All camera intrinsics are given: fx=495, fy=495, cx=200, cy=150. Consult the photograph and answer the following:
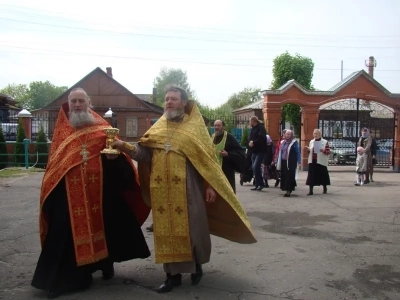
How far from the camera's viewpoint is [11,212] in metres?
9.03

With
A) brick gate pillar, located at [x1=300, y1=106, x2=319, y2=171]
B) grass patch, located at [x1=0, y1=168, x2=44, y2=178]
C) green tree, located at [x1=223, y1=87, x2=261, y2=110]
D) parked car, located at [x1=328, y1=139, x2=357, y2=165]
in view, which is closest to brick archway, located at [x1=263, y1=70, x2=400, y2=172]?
brick gate pillar, located at [x1=300, y1=106, x2=319, y2=171]

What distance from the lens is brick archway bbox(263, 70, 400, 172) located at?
64.3ft

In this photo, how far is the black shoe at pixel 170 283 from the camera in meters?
4.53

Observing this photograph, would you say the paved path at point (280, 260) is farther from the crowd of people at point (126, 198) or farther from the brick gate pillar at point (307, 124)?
the brick gate pillar at point (307, 124)

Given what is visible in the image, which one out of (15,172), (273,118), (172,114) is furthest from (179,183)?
(273,118)

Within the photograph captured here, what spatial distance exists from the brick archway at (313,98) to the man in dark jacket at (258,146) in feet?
24.3

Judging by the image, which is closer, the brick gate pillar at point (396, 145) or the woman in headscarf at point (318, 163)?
the woman in headscarf at point (318, 163)

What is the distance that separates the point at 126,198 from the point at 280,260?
2.03 meters

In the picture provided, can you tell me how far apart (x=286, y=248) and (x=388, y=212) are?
383 centimetres

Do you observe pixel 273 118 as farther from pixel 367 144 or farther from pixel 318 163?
pixel 318 163

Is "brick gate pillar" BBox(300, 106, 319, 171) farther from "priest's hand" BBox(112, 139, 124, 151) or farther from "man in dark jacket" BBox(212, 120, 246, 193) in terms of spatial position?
"priest's hand" BBox(112, 139, 124, 151)

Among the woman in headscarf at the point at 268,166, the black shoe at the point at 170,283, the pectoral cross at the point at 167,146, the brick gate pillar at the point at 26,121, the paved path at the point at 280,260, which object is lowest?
the paved path at the point at 280,260

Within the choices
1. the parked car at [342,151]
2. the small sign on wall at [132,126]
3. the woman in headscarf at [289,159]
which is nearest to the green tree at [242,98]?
the small sign on wall at [132,126]

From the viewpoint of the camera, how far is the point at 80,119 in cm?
465
